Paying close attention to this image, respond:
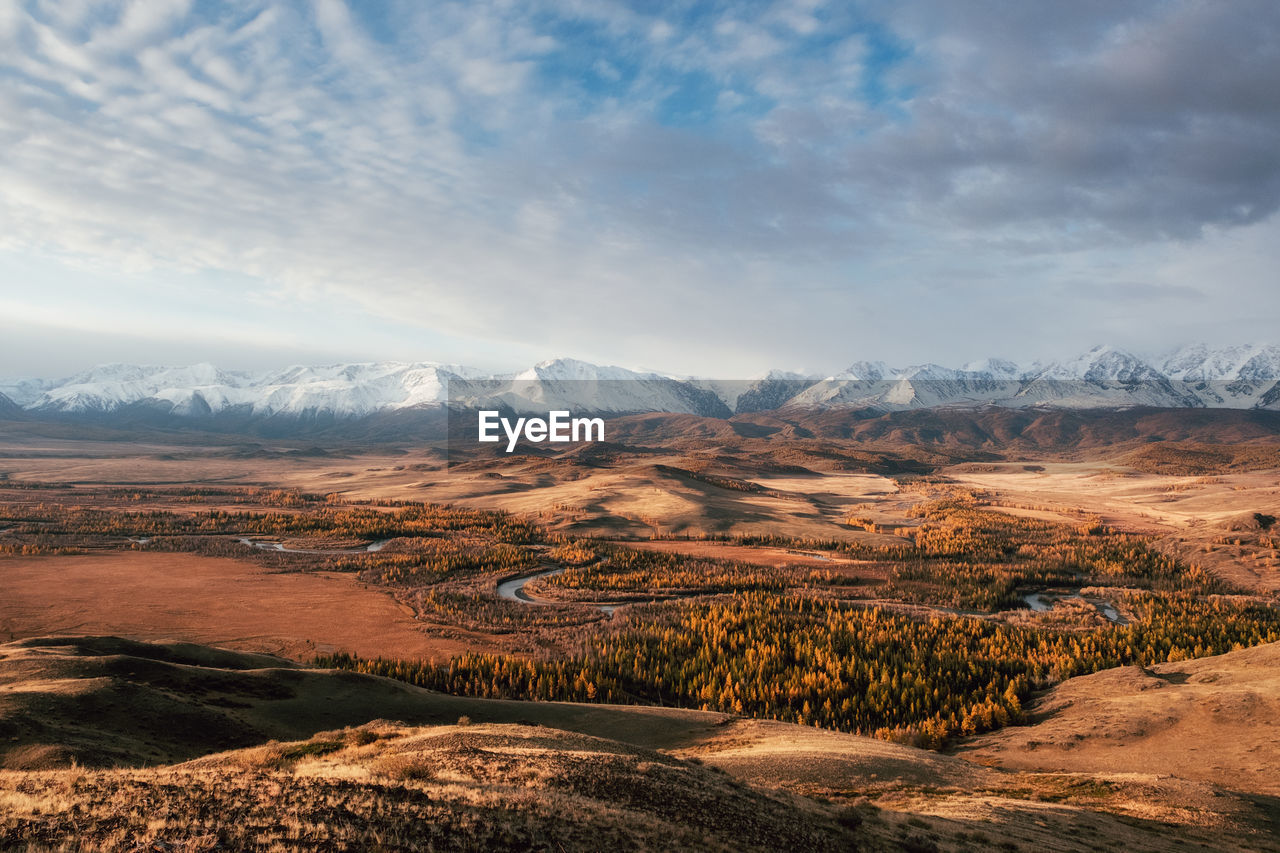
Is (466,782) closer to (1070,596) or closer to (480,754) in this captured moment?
(480,754)

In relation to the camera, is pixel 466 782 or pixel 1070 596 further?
pixel 1070 596

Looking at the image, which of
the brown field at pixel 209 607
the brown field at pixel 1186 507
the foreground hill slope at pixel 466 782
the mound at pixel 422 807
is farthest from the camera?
the brown field at pixel 1186 507

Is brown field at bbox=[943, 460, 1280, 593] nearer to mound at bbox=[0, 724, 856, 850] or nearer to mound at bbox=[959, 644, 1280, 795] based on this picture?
mound at bbox=[959, 644, 1280, 795]

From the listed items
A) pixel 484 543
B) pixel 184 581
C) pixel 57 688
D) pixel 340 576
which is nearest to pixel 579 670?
pixel 57 688

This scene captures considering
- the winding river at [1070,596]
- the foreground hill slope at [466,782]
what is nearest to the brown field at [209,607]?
the foreground hill slope at [466,782]

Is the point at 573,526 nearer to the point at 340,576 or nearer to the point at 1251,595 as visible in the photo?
the point at 340,576

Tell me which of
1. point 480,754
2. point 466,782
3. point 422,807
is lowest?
point 480,754

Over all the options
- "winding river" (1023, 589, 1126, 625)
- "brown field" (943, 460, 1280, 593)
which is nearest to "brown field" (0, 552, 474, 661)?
"winding river" (1023, 589, 1126, 625)

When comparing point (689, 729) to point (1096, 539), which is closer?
point (689, 729)

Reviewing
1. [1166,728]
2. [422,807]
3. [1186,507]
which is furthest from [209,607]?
[1186,507]

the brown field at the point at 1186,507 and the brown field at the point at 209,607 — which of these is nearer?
the brown field at the point at 209,607

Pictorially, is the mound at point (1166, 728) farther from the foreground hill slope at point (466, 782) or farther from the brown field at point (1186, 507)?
the brown field at point (1186, 507)
